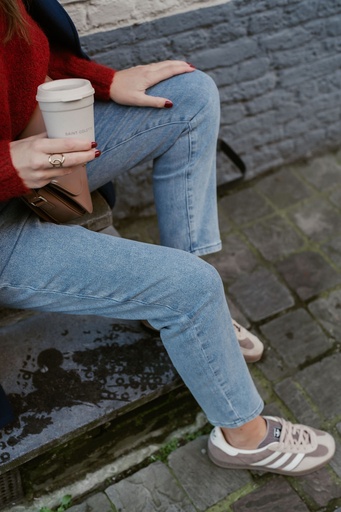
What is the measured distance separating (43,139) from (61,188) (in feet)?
0.51

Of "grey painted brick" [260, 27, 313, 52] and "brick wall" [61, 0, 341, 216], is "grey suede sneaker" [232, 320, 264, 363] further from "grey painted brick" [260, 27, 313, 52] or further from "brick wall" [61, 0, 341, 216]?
"grey painted brick" [260, 27, 313, 52]

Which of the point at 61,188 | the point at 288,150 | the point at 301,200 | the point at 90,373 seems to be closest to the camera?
the point at 61,188

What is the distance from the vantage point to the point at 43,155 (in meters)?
1.40

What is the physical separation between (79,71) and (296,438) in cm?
138

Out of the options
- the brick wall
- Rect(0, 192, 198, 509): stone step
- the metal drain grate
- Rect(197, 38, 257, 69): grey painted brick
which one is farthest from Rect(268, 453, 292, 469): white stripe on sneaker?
Rect(197, 38, 257, 69): grey painted brick

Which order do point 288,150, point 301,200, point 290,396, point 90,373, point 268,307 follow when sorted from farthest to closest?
point 288,150, point 301,200, point 268,307, point 290,396, point 90,373

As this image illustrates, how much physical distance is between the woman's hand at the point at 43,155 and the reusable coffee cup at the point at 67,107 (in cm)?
2

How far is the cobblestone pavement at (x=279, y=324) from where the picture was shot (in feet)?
6.14

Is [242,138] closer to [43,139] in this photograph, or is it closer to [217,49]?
[217,49]

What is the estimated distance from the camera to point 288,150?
3141 mm

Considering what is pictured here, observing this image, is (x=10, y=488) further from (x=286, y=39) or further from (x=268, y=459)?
(x=286, y=39)

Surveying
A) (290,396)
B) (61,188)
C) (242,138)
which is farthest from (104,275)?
(242,138)

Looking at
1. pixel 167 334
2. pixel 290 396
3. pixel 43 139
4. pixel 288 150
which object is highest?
pixel 43 139

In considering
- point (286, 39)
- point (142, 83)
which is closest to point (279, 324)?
point (142, 83)
